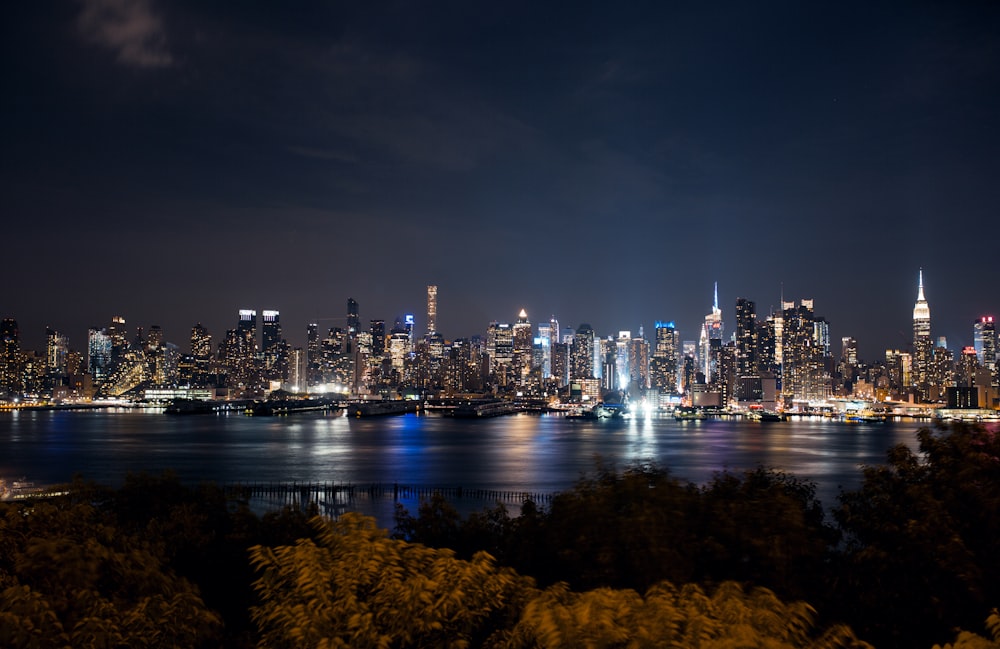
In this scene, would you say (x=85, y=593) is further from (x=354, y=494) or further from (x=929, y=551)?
(x=354, y=494)

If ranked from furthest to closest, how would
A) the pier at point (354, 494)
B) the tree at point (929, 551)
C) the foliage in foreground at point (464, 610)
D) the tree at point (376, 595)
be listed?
the pier at point (354, 494) → the tree at point (929, 551) → the tree at point (376, 595) → the foliage in foreground at point (464, 610)

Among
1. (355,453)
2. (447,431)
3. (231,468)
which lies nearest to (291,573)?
(231,468)

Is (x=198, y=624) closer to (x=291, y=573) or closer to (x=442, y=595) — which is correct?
(x=291, y=573)

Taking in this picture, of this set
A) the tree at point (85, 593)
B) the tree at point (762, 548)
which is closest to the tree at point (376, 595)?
the tree at point (85, 593)

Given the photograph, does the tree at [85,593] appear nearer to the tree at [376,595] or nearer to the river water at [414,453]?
the tree at [376,595]

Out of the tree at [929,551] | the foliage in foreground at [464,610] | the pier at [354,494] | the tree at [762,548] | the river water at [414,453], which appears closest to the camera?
the foliage in foreground at [464,610]

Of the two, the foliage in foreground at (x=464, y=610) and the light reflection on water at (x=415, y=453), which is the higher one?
the foliage in foreground at (x=464, y=610)

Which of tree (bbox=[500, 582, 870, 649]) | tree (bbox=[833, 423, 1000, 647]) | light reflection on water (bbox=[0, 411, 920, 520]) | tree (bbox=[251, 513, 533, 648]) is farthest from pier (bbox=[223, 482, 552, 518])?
tree (bbox=[500, 582, 870, 649])
